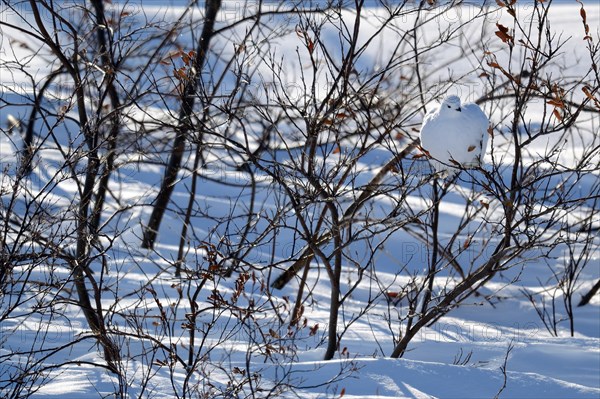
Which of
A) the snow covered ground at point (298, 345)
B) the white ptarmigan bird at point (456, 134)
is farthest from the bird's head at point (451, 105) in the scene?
the snow covered ground at point (298, 345)

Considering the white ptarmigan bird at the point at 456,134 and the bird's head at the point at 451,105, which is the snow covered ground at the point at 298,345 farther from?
the bird's head at the point at 451,105

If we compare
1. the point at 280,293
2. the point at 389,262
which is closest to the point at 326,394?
the point at 280,293

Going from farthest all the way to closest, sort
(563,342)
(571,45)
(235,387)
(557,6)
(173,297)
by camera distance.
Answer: (557,6)
(571,45)
(173,297)
(563,342)
(235,387)

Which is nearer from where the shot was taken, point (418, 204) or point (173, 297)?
point (173, 297)

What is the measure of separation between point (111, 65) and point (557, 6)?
62.2 feet

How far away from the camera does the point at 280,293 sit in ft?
30.7

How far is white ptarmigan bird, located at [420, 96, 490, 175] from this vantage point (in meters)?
4.59

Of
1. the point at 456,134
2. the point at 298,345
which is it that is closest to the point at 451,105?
the point at 456,134

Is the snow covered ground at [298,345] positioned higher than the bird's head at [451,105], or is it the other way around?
the bird's head at [451,105]

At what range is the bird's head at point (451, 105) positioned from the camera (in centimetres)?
473

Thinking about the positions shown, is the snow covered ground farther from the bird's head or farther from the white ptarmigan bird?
the bird's head

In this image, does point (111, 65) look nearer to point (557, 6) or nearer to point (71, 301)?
point (71, 301)

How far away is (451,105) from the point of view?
475 cm

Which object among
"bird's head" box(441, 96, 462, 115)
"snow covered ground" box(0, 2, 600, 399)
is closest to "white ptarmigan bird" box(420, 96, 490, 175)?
"bird's head" box(441, 96, 462, 115)
